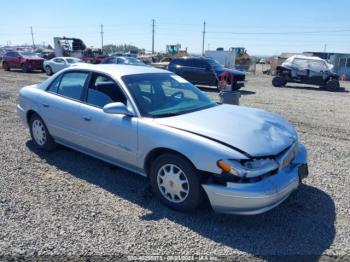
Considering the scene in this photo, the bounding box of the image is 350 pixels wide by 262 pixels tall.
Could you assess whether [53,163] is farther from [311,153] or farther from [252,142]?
[311,153]

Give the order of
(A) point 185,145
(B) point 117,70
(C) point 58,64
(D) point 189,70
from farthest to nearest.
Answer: (C) point 58,64 < (D) point 189,70 < (B) point 117,70 < (A) point 185,145

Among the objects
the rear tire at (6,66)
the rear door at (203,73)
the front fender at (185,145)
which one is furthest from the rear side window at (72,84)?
the rear tire at (6,66)

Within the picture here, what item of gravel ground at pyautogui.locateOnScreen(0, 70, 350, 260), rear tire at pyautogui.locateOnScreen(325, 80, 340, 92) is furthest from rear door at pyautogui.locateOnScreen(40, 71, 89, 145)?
rear tire at pyautogui.locateOnScreen(325, 80, 340, 92)

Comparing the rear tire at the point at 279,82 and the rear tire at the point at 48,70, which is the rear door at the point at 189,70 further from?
the rear tire at the point at 48,70

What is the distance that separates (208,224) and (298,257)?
925mm

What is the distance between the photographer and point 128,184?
14.3 ft

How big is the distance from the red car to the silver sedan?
2110 centimetres

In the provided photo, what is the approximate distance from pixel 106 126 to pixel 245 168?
6.13 feet

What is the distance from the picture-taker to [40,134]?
5.39 meters

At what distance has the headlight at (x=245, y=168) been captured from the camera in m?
3.10

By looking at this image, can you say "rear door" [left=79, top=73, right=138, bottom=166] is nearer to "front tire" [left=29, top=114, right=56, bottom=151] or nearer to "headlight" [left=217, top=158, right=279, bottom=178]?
"front tire" [left=29, top=114, right=56, bottom=151]

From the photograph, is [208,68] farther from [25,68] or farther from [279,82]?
[25,68]

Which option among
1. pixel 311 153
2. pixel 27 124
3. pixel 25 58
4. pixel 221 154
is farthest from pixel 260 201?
pixel 25 58

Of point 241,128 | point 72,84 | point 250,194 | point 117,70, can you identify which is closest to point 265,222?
point 250,194
